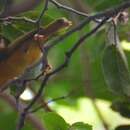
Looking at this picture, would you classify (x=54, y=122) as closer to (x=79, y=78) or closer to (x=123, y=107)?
(x=123, y=107)

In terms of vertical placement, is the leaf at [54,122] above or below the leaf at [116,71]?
below

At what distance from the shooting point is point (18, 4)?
170 centimetres

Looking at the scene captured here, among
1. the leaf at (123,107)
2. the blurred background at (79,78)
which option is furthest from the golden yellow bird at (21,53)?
the leaf at (123,107)

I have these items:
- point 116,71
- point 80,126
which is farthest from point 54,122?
point 116,71

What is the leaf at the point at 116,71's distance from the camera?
3.57ft

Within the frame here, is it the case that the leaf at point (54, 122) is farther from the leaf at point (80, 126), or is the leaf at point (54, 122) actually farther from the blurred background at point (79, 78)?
the blurred background at point (79, 78)

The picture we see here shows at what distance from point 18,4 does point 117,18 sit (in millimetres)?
674

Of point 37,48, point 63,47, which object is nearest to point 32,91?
point 63,47

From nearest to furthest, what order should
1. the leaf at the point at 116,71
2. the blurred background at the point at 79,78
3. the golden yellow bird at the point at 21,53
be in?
the golden yellow bird at the point at 21,53, the leaf at the point at 116,71, the blurred background at the point at 79,78

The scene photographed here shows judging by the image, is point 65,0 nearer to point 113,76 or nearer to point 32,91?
point 32,91

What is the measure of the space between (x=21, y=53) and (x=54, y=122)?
5.5 inches

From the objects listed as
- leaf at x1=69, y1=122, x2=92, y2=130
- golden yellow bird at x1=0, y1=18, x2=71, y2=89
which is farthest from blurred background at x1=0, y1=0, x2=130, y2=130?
leaf at x1=69, y1=122, x2=92, y2=130

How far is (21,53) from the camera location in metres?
1.00

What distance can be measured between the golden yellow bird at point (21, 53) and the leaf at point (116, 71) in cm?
A: 15
